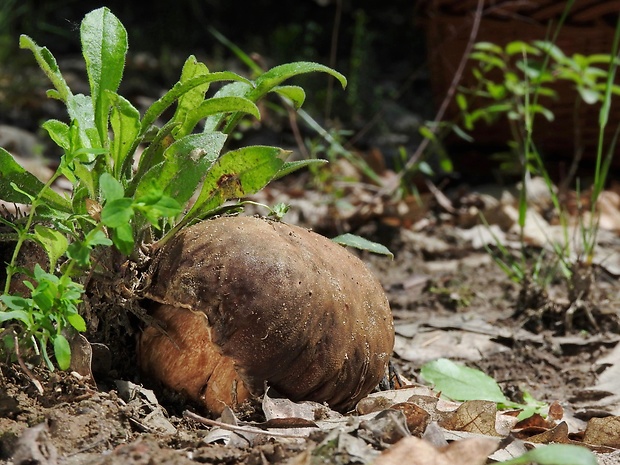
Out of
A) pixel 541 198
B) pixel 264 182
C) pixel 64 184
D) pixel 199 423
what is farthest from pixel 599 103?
pixel 199 423

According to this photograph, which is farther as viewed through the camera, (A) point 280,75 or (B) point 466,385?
(B) point 466,385

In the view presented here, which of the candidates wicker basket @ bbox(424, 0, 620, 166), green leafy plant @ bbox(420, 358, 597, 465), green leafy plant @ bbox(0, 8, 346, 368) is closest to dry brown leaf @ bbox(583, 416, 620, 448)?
green leafy plant @ bbox(420, 358, 597, 465)

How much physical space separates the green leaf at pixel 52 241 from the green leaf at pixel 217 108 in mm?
400

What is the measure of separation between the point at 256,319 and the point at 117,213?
0.39 metres

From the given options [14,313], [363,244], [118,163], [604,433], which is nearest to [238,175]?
[118,163]

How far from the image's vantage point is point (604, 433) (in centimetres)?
183

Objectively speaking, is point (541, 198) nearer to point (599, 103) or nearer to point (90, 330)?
point (599, 103)

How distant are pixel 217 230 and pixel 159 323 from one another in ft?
0.76

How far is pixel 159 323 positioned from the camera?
5.66 feet

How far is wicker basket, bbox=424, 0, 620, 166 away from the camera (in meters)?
3.96

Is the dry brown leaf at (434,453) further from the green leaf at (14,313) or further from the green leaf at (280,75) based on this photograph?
the green leaf at (280,75)

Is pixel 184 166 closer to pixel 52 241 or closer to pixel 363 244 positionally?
pixel 52 241

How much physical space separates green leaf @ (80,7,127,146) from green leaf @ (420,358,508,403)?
3.30 ft

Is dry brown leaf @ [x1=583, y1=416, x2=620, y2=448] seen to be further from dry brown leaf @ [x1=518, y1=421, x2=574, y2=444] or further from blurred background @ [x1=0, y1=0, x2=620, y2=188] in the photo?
blurred background @ [x1=0, y1=0, x2=620, y2=188]
